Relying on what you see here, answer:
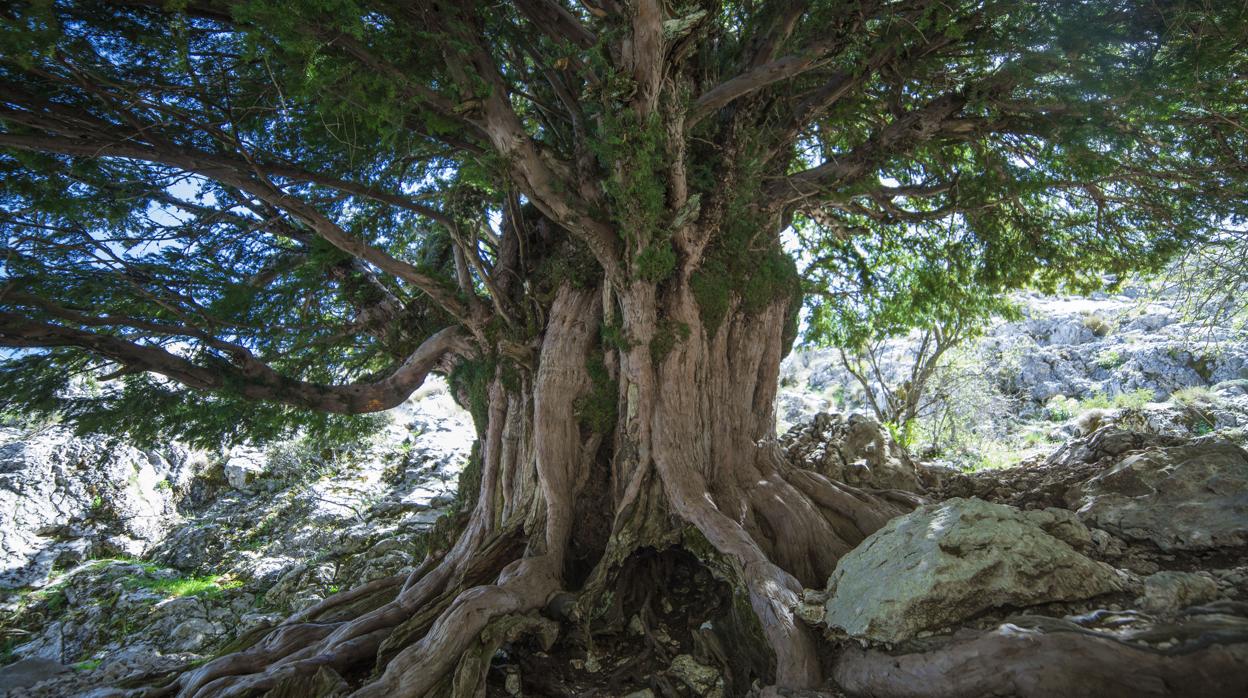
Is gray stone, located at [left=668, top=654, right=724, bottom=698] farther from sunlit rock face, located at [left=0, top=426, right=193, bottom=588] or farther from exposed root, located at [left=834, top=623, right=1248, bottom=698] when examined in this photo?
sunlit rock face, located at [left=0, top=426, right=193, bottom=588]

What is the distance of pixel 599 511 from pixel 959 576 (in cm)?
327

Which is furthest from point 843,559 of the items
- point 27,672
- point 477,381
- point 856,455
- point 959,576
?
point 27,672

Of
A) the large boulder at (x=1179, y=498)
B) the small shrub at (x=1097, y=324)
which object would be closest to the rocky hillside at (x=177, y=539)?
the large boulder at (x=1179, y=498)

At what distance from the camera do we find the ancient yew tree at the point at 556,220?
392 centimetres

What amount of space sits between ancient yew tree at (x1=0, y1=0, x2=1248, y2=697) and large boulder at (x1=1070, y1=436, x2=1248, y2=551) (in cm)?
176

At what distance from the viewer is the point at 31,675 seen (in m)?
6.06

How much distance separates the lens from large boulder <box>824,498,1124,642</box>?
3.02 m

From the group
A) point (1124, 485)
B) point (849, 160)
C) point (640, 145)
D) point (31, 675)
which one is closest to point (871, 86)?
point (849, 160)

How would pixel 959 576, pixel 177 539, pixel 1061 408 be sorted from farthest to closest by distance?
1. pixel 1061 408
2. pixel 177 539
3. pixel 959 576

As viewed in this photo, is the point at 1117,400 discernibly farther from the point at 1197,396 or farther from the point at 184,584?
the point at 184,584

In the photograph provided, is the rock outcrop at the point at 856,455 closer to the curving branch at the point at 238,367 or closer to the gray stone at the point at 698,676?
the gray stone at the point at 698,676

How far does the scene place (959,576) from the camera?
121 inches

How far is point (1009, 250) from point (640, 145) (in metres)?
5.40

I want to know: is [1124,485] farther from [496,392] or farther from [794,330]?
[496,392]
